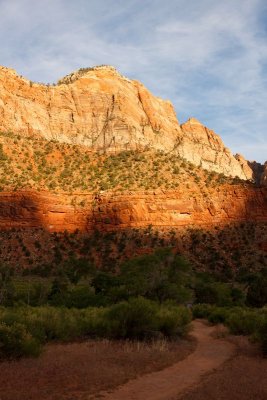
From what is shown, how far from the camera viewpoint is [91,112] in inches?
4469

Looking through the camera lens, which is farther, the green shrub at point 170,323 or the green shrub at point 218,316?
the green shrub at point 218,316

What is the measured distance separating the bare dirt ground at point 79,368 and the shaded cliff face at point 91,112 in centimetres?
7802

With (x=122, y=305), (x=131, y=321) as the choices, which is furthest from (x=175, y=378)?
(x=122, y=305)

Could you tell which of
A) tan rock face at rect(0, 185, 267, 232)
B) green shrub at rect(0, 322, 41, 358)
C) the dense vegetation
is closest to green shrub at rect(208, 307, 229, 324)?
the dense vegetation

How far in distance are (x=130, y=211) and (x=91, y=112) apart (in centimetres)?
5475

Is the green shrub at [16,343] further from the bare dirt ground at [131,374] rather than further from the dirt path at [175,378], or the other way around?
the dirt path at [175,378]

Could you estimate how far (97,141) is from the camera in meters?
108

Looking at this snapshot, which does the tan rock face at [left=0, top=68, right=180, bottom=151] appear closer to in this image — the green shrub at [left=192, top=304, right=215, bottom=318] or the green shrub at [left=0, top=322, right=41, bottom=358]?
the green shrub at [left=192, top=304, right=215, bottom=318]

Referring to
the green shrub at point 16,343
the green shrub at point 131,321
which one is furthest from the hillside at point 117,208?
the green shrub at point 16,343

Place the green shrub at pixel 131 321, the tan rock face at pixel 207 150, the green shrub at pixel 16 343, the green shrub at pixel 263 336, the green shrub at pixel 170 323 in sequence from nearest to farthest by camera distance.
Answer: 1. the green shrub at pixel 16 343
2. the green shrub at pixel 263 336
3. the green shrub at pixel 131 321
4. the green shrub at pixel 170 323
5. the tan rock face at pixel 207 150

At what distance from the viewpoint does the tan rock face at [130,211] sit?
212 feet

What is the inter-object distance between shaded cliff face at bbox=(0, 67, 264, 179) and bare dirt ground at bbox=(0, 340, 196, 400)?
78021 millimetres

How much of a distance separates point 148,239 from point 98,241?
24.0 feet

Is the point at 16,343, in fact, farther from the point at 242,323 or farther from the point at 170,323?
the point at 242,323
